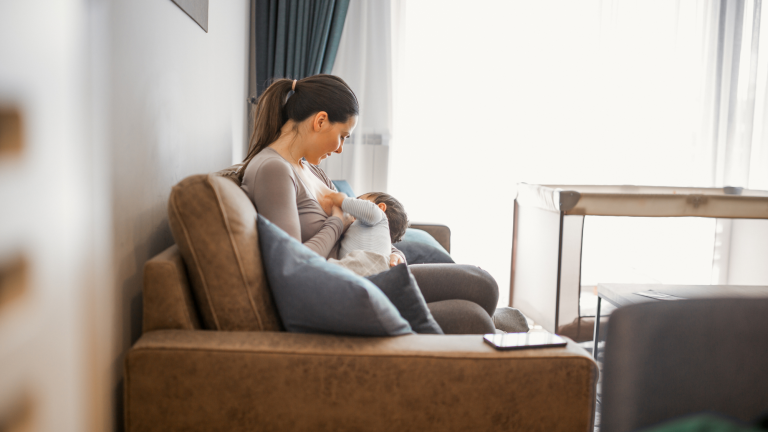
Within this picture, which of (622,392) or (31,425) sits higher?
(622,392)

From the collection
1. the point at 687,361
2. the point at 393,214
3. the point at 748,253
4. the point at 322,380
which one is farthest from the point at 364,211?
the point at 748,253

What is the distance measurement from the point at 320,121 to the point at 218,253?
26.6 inches

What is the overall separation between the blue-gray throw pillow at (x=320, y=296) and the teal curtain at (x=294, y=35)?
2.47m

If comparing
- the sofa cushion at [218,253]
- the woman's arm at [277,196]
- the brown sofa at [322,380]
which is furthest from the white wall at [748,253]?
the sofa cushion at [218,253]

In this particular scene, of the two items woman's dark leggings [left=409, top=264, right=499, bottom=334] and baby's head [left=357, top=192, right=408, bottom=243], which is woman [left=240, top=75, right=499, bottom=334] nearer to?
woman's dark leggings [left=409, top=264, right=499, bottom=334]

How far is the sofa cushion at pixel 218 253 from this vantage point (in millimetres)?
924

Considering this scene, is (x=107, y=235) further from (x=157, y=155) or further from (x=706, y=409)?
(x=706, y=409)

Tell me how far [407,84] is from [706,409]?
3203mm

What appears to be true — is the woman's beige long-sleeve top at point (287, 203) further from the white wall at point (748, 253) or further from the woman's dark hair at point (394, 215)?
the white wall at point (748, 253)

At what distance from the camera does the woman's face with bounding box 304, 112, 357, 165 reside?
1492mm

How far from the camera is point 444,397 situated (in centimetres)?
86

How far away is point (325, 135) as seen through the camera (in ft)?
4.98

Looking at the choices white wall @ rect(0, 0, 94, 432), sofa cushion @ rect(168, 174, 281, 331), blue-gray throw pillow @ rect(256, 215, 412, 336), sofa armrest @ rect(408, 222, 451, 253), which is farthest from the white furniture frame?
white wall @ rect(0, 0, 94, 432)

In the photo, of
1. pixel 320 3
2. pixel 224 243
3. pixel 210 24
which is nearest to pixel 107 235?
pixel 224 243
